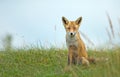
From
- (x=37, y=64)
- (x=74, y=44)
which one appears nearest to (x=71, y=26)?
(x=74, y=44)

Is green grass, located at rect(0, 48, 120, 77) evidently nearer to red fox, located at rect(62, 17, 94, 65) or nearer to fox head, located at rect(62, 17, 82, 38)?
red fox, located at rect(62, 17, 94, 65)

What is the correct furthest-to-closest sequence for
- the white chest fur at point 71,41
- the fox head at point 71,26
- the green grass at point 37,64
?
→ the white chest fur at point 71,41 < the fox head at point 71,26 < the green grass at point 37,64

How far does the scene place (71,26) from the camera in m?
12.1

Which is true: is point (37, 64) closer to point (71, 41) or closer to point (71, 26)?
point (71, 41)

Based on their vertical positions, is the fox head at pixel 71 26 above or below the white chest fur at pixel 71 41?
above

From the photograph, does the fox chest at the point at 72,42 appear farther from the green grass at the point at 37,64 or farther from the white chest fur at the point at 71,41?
the green grass at the point at 37,64

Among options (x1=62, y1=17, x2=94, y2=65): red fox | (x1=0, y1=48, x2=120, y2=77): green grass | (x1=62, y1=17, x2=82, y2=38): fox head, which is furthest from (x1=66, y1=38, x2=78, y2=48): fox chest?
(x1=0, y1=48, x2=120, y2=77): green grass

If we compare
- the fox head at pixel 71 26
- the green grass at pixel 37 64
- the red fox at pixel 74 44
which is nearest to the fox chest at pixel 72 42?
the red fox at pixel 74 44

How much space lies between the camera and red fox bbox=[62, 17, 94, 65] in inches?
476

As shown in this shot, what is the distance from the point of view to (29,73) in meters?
12.0

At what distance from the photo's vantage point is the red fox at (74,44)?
1210 cm

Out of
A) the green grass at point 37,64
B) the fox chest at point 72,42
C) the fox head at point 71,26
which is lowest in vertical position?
the green grass at point 37,64

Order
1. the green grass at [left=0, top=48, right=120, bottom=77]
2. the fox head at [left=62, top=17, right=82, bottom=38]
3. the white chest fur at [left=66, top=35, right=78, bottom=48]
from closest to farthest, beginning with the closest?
the green grass at [left=0, top=48, right=120, bottom=77] → the fox head at [left=62, top=17, right=82, bottom=38] → the white chest fur at [left=66, top=35, right=78, bottom=48]

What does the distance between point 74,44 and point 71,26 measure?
62 cm
